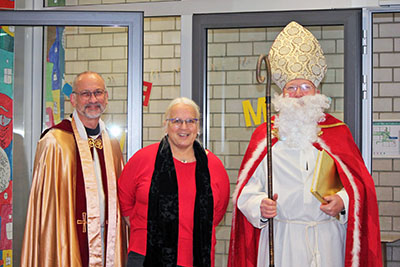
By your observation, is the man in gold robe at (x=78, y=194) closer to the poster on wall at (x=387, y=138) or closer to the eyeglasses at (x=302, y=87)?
the eyeglasses at (x=302, y=87)

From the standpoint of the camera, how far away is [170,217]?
2.82 meters

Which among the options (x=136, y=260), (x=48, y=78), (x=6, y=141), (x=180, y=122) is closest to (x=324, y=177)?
(x=180, y=122)

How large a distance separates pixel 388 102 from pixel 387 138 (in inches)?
13.5

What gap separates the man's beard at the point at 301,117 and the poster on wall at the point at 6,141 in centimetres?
187

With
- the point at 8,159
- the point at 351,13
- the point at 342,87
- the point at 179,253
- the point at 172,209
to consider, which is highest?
the point at 351,13

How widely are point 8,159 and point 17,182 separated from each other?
0.17 metres

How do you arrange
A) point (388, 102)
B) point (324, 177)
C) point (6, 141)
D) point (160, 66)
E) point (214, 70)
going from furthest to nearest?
point (388, 102), point (160, 66), point (214, 70), point (6, 141), point (324, 177)

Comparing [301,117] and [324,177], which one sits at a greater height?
[301,117]

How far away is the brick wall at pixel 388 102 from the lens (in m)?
4.85

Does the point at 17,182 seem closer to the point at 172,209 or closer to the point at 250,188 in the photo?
the point at 172,209

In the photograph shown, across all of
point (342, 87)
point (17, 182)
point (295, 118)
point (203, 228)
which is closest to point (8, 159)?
point (17, 182)

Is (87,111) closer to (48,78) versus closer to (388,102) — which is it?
(48,78)

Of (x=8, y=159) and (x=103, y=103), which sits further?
(x=8, y=159)

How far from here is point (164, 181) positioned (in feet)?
9.37
